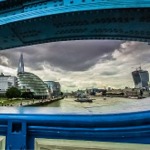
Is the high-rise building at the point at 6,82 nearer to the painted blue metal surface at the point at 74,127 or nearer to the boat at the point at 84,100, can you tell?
the boat at the point at 84,100

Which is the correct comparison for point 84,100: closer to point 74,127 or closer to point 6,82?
point 74,127

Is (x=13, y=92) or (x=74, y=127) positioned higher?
(x=13, y=92)

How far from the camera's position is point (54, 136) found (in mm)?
865

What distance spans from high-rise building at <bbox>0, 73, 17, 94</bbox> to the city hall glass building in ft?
0.12

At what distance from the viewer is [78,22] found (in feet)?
9.14

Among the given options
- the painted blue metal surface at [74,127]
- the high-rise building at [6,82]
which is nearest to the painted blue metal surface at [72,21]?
the high-rise building at [6,82]

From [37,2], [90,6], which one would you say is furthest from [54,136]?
[37,2]

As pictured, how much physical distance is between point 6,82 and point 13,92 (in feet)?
0.30

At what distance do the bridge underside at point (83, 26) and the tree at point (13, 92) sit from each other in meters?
1.01

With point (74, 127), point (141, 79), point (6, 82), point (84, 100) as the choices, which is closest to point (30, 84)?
point (6, 82)

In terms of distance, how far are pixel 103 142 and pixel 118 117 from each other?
0.09 metres

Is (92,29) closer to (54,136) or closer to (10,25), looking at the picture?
(10,25)

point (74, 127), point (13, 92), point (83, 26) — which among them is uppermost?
point (83, 26)

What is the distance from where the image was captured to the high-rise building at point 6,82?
158cm
